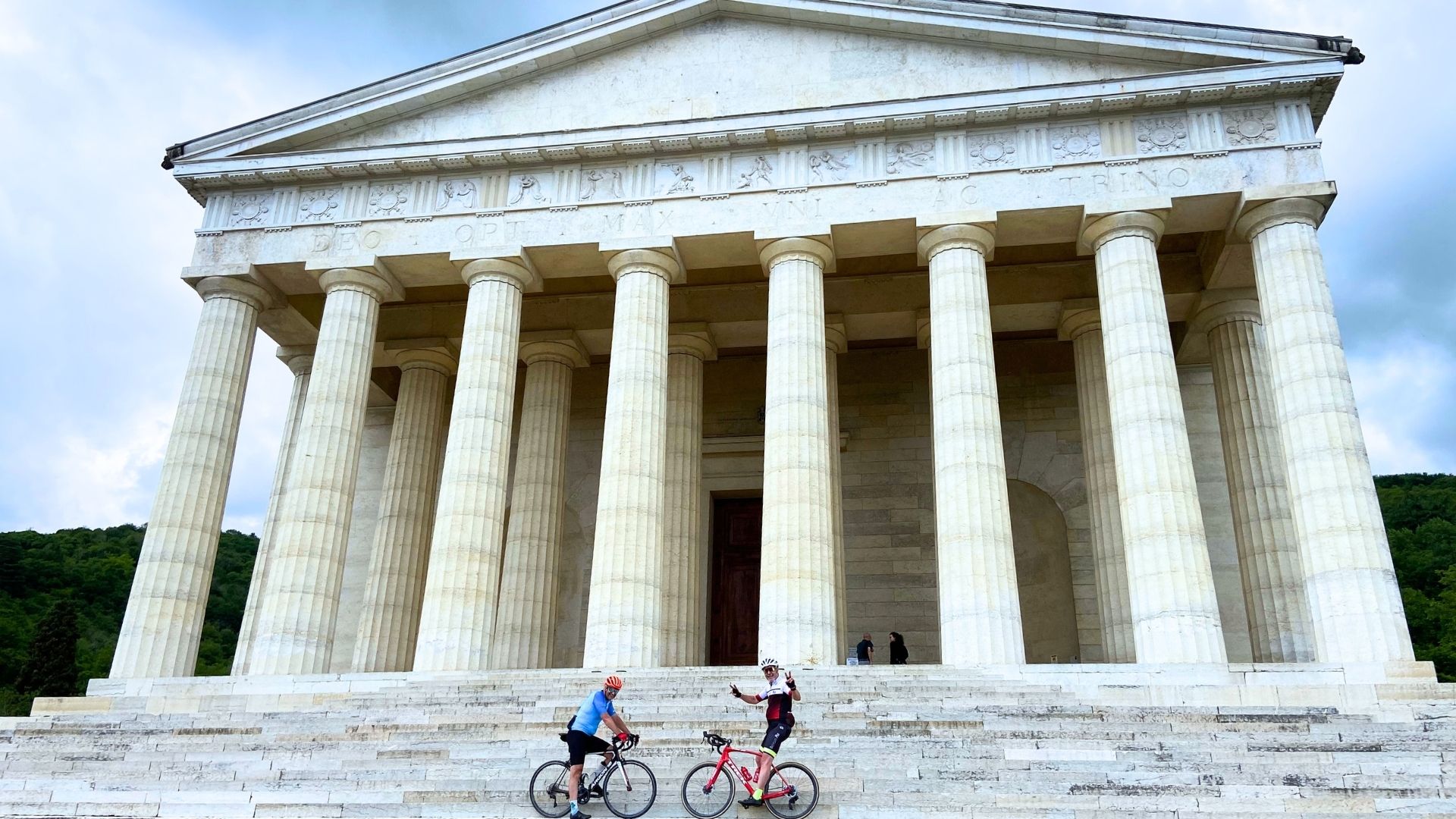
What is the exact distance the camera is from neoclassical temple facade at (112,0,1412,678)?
2214 cm

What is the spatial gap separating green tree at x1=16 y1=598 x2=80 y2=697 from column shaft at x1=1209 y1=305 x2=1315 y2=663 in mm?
44889

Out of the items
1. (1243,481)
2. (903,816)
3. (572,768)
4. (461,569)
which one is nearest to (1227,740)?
(903,816)

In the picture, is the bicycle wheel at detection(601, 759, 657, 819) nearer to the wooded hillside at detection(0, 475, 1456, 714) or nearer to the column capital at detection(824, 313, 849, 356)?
the column capital at detection(824, 313, 849, 356)

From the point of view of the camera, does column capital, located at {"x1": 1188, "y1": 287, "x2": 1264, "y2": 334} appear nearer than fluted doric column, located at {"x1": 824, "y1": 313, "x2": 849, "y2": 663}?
No

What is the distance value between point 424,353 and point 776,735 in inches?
843

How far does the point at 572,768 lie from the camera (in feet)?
40.3

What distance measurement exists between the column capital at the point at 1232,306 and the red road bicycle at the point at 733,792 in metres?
19.7

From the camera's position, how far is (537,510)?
2867cm

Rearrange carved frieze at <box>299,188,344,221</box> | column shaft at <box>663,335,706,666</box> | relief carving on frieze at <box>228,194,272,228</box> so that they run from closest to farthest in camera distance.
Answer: column shaft at <box>663,335,706,666</box> → carved frieze at <box>299,188,344,221</box> → relief carving on frieze at <box>228,194,272,228</box>

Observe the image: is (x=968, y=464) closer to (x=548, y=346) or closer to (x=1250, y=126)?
(x=1250, y=126)

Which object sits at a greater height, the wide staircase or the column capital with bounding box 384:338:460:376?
the column capital with bounding box 384:338:460:376

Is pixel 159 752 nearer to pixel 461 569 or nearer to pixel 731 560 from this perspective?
pixel 461 569

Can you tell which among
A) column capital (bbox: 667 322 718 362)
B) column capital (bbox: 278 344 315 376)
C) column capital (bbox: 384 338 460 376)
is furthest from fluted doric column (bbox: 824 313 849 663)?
column capital (bbox: 278 344 315 376)

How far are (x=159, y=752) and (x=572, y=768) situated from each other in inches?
332
